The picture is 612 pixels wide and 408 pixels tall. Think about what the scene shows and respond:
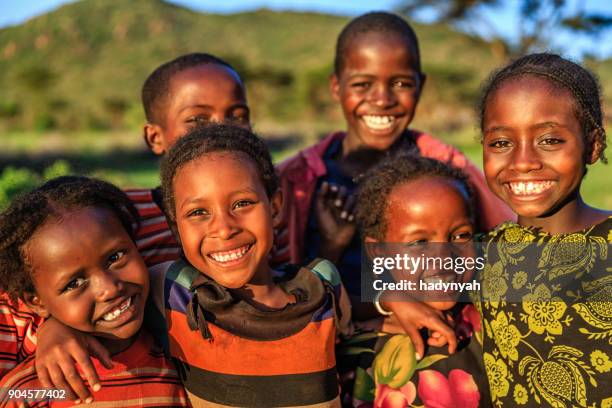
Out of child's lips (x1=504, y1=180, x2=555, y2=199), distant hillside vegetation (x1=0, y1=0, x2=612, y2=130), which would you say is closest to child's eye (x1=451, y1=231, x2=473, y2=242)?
child's lips (x1=504, y1=180, x2=555, y2=199)

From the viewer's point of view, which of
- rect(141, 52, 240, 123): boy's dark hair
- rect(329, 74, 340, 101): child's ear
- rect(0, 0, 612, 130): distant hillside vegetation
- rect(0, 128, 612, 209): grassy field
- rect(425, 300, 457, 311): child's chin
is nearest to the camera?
rect(425, 300, 457, 311): child's chin

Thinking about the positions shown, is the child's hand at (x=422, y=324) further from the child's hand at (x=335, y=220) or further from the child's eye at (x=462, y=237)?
the child's hand at (x=335, y=220)

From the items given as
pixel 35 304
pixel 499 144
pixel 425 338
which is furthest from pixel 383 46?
pixel 35 304

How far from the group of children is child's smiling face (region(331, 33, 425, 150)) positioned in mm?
991

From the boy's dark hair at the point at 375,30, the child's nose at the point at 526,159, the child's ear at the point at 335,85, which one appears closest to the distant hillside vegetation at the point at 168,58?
the child's ear at the point at 335,85

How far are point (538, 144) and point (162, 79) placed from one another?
1876 mm

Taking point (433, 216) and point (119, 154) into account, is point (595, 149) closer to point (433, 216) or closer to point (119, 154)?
point (433, 216)

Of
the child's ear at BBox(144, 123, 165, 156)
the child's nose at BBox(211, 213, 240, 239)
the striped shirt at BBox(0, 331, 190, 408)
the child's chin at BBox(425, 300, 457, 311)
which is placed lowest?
the striped shirt at BBox(0, 331, 190, 408)

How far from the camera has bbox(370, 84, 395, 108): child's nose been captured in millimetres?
3215

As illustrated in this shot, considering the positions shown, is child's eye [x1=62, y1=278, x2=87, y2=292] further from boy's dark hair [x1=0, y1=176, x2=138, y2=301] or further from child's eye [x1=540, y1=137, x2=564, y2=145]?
child's eye [x1=540, y1=137, x2=564, y2=145]

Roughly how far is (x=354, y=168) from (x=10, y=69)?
50.7 m

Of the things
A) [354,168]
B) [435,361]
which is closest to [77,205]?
[435,361]

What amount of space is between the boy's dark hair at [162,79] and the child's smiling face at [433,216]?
124cm

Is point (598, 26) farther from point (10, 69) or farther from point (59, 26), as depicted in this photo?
point (59, 26)
